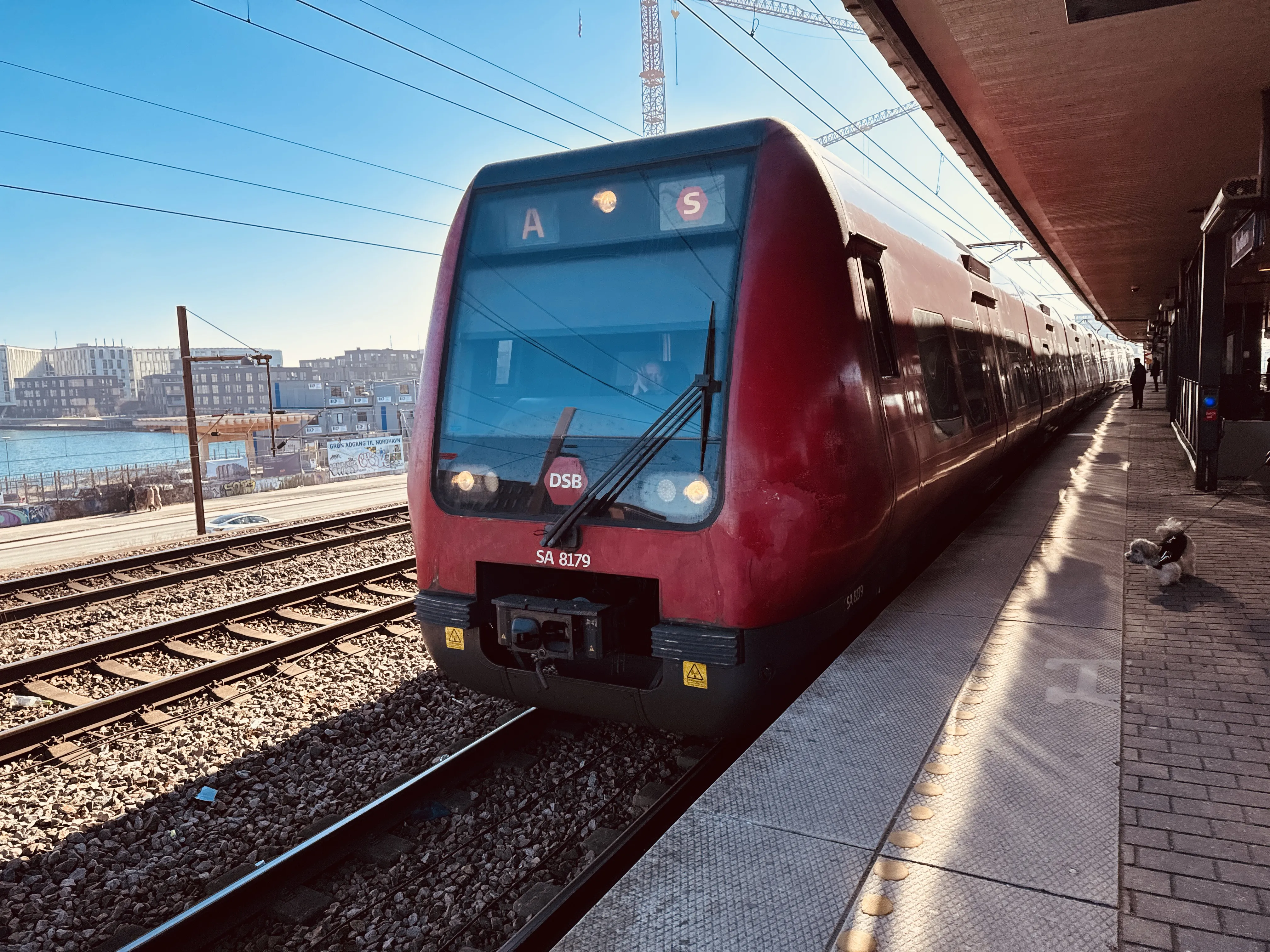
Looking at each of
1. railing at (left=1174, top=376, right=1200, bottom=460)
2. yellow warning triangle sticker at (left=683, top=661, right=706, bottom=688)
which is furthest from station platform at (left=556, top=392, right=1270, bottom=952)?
railing at (left=1174, top=376, right=1200, bottom=460)

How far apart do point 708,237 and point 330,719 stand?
12.9 feet

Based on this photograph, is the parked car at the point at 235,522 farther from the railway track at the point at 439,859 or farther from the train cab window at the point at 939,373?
the train cab window at the point at 939,373

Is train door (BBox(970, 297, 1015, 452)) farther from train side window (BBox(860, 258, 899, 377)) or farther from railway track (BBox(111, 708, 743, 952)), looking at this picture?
railway track (BBox(111, 708, 743, 952))

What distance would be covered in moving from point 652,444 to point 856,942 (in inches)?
87.5

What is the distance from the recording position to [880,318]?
4.77 m

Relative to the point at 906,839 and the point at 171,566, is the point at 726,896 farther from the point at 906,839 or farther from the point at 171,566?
the point at 171,566

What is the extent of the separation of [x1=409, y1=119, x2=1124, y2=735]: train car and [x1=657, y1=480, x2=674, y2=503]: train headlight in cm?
1

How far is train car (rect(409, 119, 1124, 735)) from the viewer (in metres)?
3.83

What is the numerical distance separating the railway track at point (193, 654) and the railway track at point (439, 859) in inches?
93.3

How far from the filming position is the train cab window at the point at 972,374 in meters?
6.71

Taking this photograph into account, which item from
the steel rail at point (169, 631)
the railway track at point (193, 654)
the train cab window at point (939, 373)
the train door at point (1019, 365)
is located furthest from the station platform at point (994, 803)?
the steel rail at point (169, 631)

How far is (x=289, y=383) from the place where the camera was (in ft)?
400

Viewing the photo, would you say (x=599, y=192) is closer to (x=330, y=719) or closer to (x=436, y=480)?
(x=436, y=480)

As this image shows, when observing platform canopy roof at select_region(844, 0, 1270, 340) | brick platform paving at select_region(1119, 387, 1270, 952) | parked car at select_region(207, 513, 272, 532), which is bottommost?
parked car at select_region(207, 513, 272, 532)
